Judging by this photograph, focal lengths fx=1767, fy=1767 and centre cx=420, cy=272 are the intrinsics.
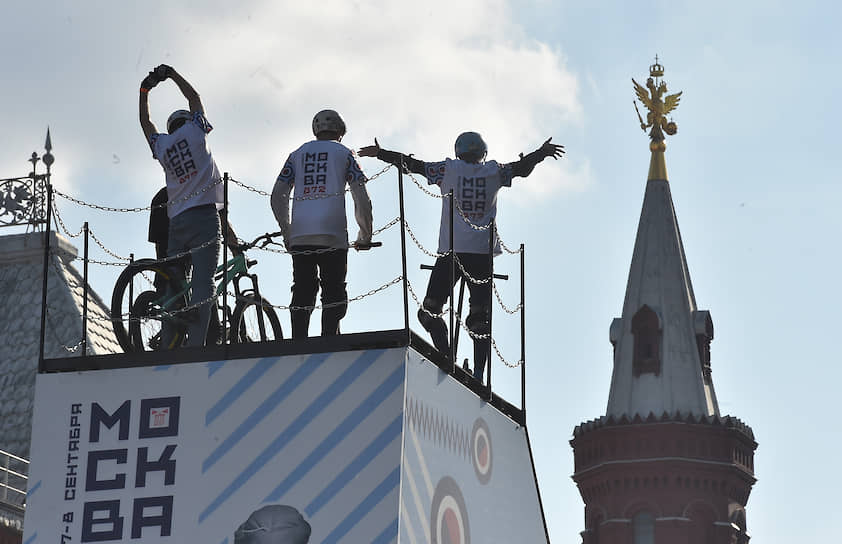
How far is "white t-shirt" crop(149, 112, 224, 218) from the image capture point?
49.2ft

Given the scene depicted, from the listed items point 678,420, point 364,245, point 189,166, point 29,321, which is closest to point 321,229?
point 364,245

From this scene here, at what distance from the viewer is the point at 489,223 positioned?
16125 millimetres

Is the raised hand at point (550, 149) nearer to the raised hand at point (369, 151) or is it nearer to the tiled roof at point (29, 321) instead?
the raised hand at point (369, 151)

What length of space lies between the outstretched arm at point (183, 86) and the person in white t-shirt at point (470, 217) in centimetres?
186

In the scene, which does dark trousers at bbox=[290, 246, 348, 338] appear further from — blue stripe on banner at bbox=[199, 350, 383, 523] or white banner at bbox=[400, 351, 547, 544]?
white banner at bbox=[400, 351, 547, 544]

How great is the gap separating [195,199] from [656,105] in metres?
57.6

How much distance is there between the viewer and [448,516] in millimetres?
14852

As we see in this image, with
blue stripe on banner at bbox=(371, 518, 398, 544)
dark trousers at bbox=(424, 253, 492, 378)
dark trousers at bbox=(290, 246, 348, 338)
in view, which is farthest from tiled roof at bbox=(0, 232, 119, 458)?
blue stripe on banner at bbox=(371, 518, 398, 544)

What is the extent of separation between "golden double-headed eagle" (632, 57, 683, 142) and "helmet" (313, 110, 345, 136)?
56.6 meters

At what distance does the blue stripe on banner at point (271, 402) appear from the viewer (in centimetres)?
1426

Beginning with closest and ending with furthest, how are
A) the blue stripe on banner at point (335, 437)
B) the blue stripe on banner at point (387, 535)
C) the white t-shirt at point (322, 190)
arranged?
the blue stripe on banner at point (387, 535) → the blue stripe on banner at point (335, 437) → the white t-shirt at point (322, 190)

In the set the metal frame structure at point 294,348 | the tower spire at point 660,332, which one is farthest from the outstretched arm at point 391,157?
the tower spire at point 660,332

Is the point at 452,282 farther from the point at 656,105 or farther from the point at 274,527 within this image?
the point at 656,105

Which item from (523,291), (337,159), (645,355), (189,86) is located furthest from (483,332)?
(645,355)
